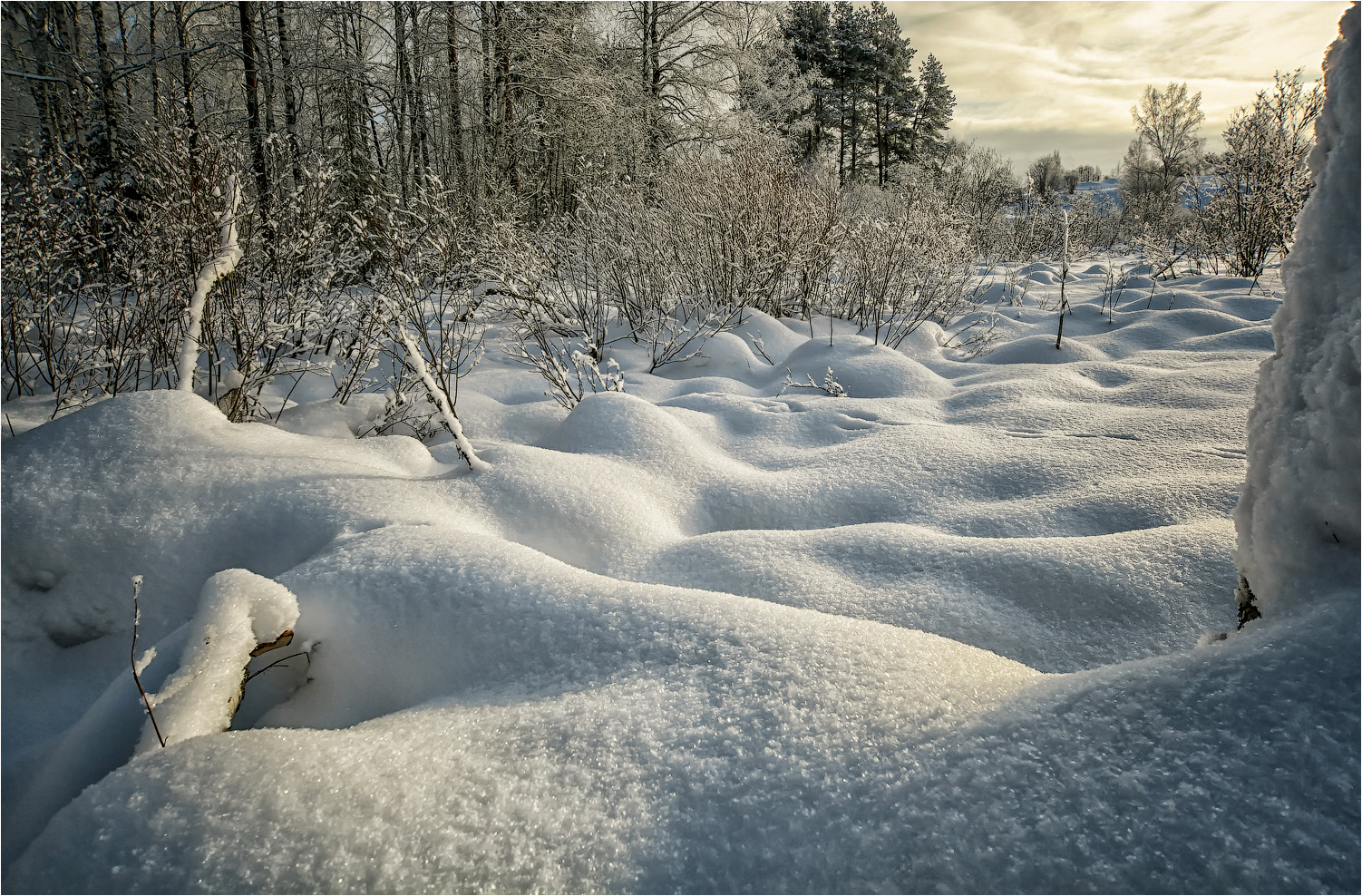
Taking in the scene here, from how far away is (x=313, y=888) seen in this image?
2.19 feet

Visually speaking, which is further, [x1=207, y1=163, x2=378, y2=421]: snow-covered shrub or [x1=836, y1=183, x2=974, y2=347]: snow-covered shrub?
[x1=836, y1=183, x2=974, y2=347]: snow-covered shrub

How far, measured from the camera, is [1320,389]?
78 centimetres

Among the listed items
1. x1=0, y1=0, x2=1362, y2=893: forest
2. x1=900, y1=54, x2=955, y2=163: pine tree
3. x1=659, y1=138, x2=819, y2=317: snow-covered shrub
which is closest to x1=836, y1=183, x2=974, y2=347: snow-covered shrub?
x1=659, y1=138, x2=819, y2=317: snow-covered shrub

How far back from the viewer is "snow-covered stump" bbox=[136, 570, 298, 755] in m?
0.95

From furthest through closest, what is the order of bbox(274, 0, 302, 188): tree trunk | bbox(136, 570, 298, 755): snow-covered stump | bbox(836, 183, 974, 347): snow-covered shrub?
1. bbox(274, 0, 302, 188): tree trunk
2. bbox(836, 183, 974, 347): snow-covered shrub
3. bbox(136, 570, 298, 755): snow-covered stump

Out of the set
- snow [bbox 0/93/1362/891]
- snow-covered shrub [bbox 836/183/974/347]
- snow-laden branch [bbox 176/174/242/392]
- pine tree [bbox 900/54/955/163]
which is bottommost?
snow [bbox 0/93/1362/891]

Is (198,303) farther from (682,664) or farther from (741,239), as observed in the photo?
(741,239)

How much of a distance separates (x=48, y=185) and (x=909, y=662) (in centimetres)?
433

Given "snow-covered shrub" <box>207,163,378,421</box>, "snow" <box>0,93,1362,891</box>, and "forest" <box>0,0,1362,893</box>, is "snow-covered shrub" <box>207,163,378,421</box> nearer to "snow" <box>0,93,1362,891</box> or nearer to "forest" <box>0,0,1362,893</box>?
"forest" <box>0,0,1362,893</box>

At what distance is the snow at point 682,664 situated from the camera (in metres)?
0.66

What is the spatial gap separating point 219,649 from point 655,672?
725 mm

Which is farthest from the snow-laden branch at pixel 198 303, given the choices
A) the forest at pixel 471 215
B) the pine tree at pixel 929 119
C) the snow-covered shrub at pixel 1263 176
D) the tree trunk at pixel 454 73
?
the pine tree at pixel 929 119

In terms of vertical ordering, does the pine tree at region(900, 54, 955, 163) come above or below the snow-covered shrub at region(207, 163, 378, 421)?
above

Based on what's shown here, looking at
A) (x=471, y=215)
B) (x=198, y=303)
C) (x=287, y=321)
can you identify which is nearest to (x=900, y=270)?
(x=287, y=321)
